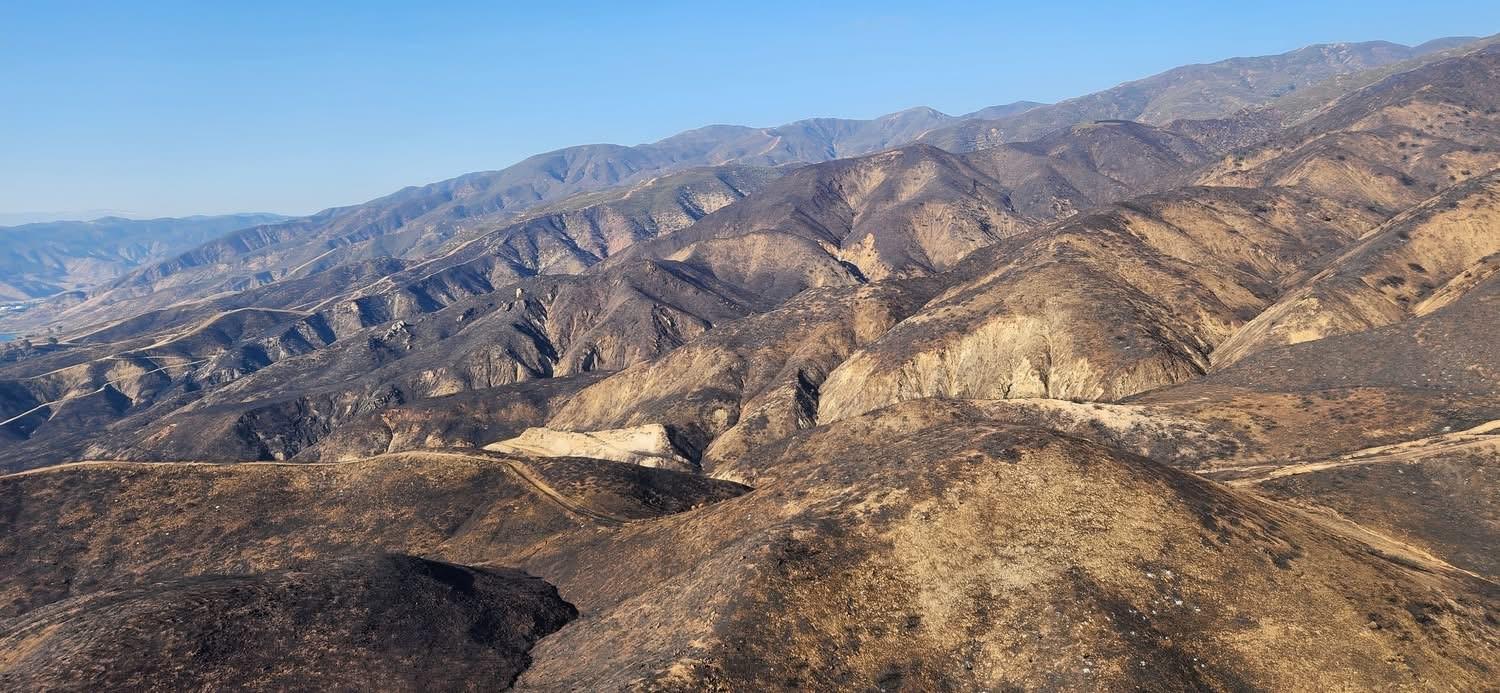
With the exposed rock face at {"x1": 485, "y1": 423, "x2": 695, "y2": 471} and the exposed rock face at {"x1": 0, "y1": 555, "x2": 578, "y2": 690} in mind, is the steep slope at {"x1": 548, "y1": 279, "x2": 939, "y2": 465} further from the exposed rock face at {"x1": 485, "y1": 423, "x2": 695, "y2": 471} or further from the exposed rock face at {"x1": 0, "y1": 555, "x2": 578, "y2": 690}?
the exposed rock face at {"x1": 0, "y1": 555, "x2": 578, "y2": 690}

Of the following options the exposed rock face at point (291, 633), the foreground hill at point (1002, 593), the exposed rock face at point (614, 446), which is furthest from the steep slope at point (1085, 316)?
the exposed rock face at point (291, 633)

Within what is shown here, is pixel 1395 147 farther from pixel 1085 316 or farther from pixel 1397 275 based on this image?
pixel 1085 316

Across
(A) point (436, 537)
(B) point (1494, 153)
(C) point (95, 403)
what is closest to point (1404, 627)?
(A) point (436, 537)

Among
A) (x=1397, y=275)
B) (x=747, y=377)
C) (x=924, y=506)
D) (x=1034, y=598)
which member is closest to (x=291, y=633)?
(x=924, y=506)

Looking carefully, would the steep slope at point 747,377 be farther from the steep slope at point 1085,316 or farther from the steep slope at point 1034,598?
the steep slope at point 1034,598

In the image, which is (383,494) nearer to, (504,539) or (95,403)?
(504,539)
